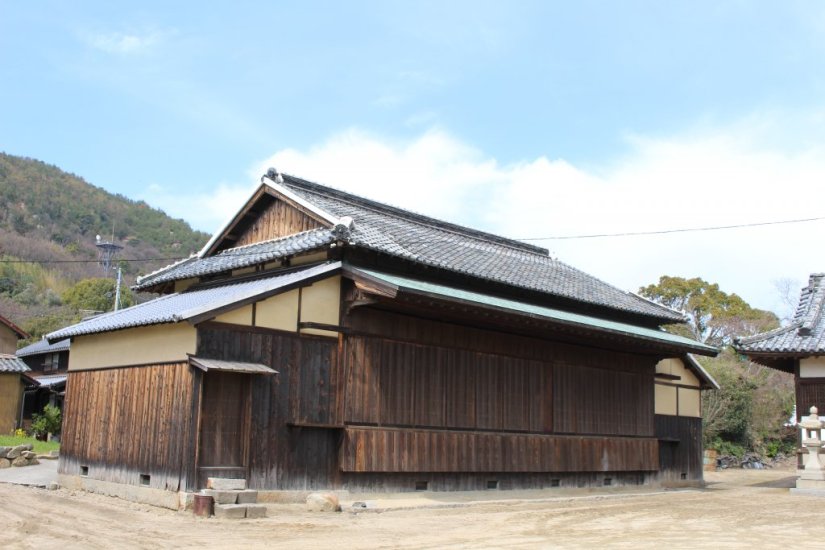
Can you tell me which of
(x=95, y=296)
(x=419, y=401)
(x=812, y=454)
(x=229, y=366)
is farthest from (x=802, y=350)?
(x=95, y=296)

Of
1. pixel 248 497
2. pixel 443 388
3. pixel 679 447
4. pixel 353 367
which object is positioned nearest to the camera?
pixel 248 497

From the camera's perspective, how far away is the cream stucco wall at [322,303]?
51.3 feet

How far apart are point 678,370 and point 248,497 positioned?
1583 centimetres

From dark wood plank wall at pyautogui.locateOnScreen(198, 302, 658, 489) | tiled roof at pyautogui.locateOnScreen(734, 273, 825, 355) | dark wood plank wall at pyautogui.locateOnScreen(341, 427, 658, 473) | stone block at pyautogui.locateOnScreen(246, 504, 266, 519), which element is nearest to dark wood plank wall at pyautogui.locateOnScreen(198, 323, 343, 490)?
dark wood plank wall at pyautogui.locateOnScreen(198, 302, 658, 489)

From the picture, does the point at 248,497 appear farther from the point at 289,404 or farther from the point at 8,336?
the point at 8,336

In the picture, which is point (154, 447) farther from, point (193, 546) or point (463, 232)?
point (463, 232)

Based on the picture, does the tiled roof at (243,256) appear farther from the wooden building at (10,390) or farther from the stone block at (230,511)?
the wooden building at (10,390)

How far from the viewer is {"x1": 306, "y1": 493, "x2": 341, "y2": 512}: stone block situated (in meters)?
14.5

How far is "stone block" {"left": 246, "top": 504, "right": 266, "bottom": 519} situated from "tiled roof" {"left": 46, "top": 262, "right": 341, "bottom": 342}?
3.34 m

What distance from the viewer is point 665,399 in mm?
24203

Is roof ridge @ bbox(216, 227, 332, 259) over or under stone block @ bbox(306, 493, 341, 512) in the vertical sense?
over

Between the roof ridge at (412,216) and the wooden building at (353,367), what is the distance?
6 cm

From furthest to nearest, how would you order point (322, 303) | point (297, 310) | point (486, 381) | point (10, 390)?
point (10, 390) → point (486, 381) → point (322, 303) → point (297, 310)

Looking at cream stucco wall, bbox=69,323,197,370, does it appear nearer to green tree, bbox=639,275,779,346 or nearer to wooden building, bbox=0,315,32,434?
wooden building, bbox=0,315,32,434
